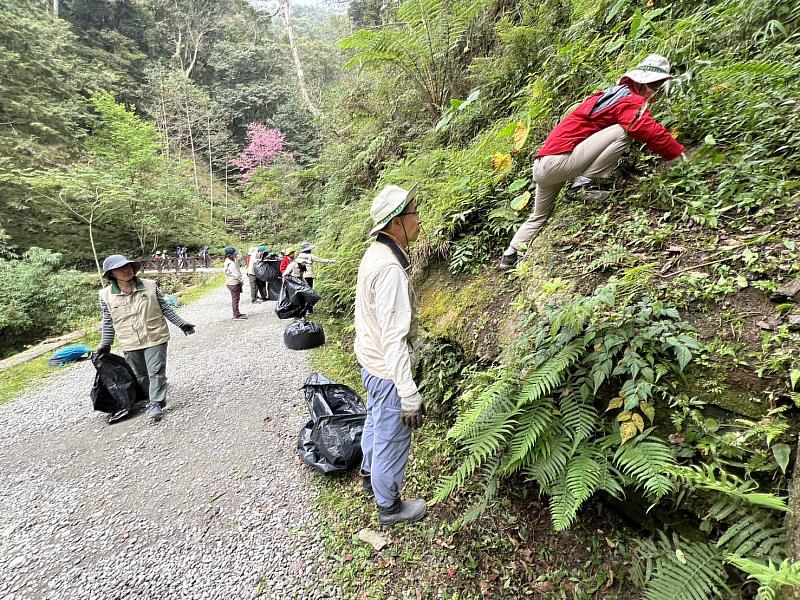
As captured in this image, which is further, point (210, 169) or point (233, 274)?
point (210, 169)

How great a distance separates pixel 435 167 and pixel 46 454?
5699 mm

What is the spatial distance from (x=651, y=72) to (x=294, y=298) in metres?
5.61

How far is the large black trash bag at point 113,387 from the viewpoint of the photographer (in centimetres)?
388

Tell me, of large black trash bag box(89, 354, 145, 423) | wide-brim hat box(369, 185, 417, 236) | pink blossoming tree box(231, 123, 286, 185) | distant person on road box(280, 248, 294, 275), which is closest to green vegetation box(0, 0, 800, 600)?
wide-brim hat box(369, 185, 417, 236)

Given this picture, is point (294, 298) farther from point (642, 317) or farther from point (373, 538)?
point (642, 317)

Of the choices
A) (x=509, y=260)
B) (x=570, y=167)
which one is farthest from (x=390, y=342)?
(x=570, y=167)

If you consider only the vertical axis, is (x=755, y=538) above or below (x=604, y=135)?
below

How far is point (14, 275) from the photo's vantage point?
10688 millimetres

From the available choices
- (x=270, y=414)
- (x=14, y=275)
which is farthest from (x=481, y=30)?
(x=14, y=275)

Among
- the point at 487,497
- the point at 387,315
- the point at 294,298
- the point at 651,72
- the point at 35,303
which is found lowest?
the point at 35,303

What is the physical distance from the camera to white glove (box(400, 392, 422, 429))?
→ 6.69 ft

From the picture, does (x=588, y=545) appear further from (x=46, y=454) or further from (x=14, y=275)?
(x=14, y=275)

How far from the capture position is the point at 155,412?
3.96 meters

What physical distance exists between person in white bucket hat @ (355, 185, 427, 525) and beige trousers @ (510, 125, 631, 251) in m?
1.36
